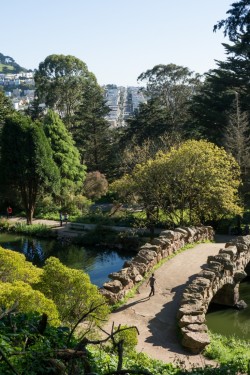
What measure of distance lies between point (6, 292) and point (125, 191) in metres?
16.7

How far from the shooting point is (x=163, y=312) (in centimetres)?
1550

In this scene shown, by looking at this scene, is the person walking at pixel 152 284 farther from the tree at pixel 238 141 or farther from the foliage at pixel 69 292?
the tree at pixel 238 141

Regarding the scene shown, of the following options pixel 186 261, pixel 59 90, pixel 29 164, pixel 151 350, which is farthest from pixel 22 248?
pixel 59 90

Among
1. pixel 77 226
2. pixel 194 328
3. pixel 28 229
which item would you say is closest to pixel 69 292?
pixel 194 328

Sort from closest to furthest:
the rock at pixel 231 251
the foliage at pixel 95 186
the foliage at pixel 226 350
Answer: the foliage at pixel 226 350, the rock at pixel 231 251, the foliage at pixel 95 186

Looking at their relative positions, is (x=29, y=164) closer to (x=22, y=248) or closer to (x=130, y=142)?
(x=22, y=248)

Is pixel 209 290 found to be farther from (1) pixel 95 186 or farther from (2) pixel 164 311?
(1) pixel 95 186

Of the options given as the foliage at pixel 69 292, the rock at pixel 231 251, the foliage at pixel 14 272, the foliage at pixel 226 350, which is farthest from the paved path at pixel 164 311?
the foliage at pixel 14 272

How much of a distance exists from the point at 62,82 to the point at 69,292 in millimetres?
45848

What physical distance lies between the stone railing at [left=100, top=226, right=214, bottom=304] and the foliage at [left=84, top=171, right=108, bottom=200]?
1376 centimetres

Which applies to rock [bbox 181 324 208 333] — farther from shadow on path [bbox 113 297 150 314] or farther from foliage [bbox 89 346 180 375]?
foliage [bbox 89 346 180 375]

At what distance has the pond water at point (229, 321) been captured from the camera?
16328 mm

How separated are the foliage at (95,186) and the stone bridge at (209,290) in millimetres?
16934

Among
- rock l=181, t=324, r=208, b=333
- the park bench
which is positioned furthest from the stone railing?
the park bench
